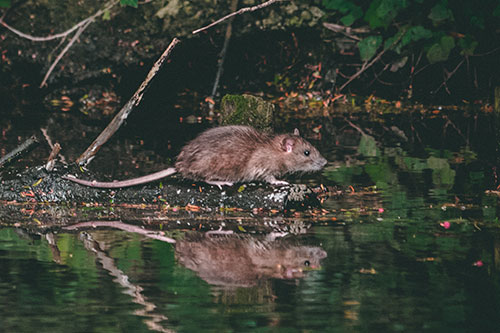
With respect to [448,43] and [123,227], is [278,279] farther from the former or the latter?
[448,43]

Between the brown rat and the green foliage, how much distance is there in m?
6.01

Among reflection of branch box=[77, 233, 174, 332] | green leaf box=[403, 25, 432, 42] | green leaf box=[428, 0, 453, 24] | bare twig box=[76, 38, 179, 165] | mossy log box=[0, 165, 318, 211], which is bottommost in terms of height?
reflection of branch box=[77, 233, 174, 332]

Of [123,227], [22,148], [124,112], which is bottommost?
[123,227]

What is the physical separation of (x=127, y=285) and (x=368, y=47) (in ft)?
29.7

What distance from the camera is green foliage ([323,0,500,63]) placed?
1410 centimetres

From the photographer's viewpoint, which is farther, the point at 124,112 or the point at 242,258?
the point at 124,112

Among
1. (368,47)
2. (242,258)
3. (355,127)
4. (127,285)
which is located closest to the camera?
(127,285)

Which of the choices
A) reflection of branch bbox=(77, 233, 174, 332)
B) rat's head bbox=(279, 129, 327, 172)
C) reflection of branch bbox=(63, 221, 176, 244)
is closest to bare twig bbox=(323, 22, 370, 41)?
rat's head bbox=(279, 129, 327, 172)

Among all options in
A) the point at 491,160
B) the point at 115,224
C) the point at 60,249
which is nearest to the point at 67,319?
the point at 60,249

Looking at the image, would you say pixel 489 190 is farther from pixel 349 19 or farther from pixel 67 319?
pixel 349 19

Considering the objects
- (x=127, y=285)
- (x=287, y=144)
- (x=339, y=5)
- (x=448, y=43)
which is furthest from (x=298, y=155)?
(x=339, y=5)

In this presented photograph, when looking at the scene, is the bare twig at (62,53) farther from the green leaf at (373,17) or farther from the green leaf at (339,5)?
the green leaf at (373,17)

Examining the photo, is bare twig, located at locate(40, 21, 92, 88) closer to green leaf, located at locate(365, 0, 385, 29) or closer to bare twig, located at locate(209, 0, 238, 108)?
bare twig, located at locate(209, 0, 238, 108)

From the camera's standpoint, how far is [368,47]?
14.1m
